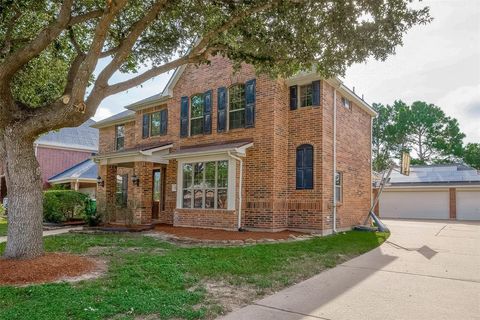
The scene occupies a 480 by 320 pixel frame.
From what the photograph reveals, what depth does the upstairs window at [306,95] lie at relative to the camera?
12.9 meters

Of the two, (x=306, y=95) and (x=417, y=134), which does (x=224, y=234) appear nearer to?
(x=306, y=95)

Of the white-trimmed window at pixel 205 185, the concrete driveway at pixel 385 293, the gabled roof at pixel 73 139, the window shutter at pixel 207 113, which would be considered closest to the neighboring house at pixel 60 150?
the gabled roof at pixel 73 139

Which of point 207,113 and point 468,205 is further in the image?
point 468,205

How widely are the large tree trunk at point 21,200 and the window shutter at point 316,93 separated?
9.09 metres

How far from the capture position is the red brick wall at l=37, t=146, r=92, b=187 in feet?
87.0

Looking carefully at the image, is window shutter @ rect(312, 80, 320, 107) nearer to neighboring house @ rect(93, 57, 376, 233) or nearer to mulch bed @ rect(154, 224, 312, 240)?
neighboring house @ rect(93, 57, 376, 233)

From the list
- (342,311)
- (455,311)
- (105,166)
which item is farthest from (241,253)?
(105,166)

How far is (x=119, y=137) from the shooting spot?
19.5 meters

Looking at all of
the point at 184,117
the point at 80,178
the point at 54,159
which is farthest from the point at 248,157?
the point at 54,159

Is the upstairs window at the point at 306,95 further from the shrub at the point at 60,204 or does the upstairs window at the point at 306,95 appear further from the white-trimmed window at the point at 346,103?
the shrub at the point at 60,204

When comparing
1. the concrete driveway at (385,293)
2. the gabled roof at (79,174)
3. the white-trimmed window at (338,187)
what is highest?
the gabled roof at (79,174)

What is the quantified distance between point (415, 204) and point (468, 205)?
128 inches

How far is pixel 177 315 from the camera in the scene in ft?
13.4

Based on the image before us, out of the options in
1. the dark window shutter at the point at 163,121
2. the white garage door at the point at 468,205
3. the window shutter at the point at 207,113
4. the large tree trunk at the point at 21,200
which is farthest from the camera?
the white garage door at the point at 468,205
